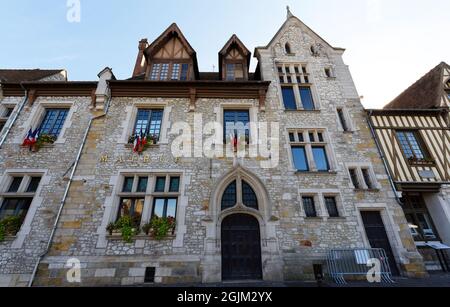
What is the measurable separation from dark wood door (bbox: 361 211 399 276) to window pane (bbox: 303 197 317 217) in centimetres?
183

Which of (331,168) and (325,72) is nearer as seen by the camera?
(331,168)

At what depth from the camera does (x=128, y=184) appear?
8.34 meters

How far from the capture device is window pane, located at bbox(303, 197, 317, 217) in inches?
315

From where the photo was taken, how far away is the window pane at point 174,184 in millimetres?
8258

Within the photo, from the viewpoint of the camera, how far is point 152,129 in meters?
9.64

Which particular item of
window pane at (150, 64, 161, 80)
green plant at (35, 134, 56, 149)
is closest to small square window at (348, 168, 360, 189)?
window pane at (150, 64, 161, 80)

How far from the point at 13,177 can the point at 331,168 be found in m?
12.5

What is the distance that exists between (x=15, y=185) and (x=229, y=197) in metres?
8.17

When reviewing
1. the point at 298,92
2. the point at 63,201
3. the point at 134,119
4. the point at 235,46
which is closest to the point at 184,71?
the point at 235,46

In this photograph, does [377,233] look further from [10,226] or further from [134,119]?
[10,226]

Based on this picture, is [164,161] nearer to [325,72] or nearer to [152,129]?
[152,129]

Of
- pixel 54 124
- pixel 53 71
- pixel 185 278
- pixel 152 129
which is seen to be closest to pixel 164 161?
pixel 152 129

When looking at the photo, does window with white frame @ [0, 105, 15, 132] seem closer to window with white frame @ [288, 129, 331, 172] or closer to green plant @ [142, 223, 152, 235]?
green plant @ [142, 223, 152, 235]
